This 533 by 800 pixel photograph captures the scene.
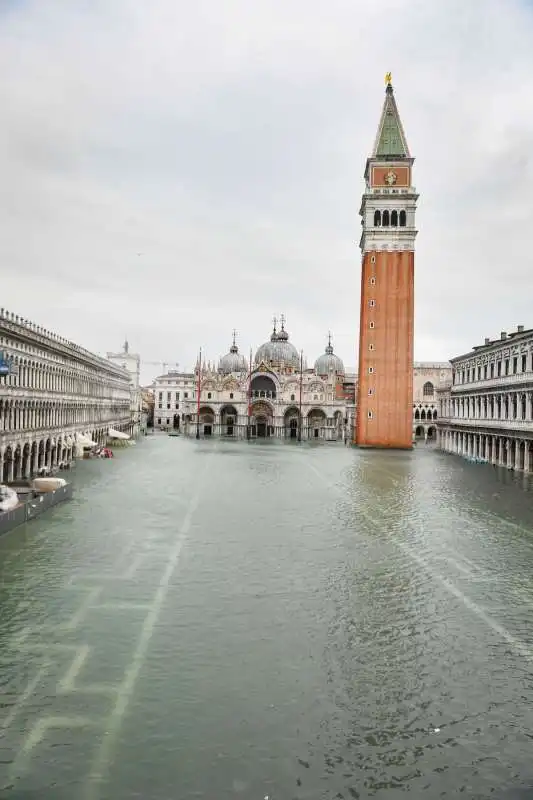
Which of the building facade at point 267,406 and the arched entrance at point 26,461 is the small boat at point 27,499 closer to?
the arched entrance at point 26,461

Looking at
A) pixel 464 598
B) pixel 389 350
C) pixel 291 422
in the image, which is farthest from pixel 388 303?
pixel 464 598

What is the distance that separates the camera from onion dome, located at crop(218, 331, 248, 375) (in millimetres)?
145625

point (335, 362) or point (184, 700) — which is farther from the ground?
point (335, 362)

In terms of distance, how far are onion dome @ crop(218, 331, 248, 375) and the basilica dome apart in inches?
136

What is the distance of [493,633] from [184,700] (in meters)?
8.01

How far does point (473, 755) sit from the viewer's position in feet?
34.6

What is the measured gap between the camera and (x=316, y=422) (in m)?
126

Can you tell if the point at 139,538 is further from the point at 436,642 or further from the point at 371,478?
the point at 371,478

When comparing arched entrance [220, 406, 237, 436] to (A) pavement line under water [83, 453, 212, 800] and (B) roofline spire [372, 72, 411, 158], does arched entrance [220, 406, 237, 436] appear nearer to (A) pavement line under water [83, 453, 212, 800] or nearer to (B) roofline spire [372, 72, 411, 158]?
(B) roofline spire [372, 72, 411, 158]

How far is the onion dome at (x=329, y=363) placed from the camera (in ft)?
467

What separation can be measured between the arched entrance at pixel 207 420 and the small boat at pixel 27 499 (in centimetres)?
8993

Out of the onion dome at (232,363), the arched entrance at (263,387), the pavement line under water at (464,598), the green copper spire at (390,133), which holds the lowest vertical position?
the pavement line under water at (464,598)

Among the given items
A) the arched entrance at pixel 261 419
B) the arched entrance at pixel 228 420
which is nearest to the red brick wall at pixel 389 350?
the arched entrance at pixel 261 419

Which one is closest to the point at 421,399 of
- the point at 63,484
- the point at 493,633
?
the point at 63,484
